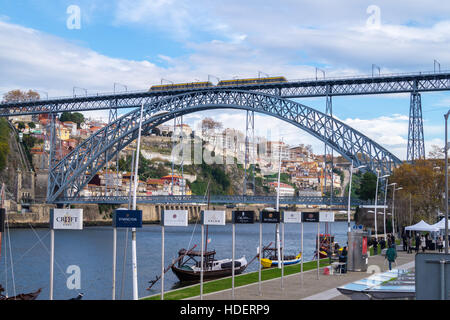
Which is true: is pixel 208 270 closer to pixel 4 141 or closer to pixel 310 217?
pixel 310 217

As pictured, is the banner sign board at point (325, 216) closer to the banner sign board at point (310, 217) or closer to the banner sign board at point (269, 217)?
the banner sign board at point (310, 217)

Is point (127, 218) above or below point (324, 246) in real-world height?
above

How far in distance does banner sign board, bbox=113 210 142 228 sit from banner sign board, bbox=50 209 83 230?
5.38 ft

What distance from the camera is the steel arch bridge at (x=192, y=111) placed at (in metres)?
77.1

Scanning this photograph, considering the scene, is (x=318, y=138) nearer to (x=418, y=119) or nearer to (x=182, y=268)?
(x=418, y=119)

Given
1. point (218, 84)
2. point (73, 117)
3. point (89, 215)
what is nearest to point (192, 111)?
point (218, 84)

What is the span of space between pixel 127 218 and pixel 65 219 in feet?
7.26

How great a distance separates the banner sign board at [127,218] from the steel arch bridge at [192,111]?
200 ft

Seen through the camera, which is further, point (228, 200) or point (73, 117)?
point (73, 117)

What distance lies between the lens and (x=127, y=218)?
16.3 m

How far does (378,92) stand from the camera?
6938 cm

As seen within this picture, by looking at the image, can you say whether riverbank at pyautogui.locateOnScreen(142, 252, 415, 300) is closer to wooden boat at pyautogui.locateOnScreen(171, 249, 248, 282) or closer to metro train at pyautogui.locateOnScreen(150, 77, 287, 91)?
wooden boat at pyautogui.locateOnScreen(171, 249, 248, 282)
